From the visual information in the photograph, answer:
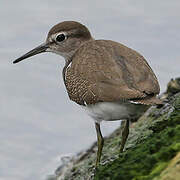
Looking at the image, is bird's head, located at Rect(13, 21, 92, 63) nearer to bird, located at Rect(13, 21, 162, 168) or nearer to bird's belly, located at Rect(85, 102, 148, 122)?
bird, located at Rect(13, 21, 162, 168)

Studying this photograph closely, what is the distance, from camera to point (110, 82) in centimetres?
589

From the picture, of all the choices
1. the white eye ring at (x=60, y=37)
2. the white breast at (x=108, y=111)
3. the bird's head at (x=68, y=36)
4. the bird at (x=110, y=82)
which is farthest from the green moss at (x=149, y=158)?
the white eye ring at (x=60, y=37)

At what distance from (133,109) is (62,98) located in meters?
6.59

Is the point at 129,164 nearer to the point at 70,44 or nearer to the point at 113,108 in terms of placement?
the point at 113,108

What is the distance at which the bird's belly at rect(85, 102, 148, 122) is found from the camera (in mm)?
5762

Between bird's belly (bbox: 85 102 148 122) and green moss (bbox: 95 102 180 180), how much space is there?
111 cm

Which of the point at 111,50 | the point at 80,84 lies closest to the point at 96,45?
the point at 111,50

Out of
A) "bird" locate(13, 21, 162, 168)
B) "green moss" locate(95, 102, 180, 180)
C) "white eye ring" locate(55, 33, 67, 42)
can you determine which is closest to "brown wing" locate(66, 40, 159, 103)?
"bird" locate(13, 21, 162, 168)

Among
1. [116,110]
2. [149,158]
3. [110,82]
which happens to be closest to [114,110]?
[116,110]

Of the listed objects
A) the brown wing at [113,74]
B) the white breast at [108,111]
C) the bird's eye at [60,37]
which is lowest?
the white breast at [108,111]

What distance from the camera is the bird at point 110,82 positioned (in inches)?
222

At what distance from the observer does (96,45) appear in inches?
269

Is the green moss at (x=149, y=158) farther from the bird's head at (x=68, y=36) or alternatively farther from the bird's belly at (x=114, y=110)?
the bird's head at (x=68, y=36)

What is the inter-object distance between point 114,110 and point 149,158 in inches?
78.5
